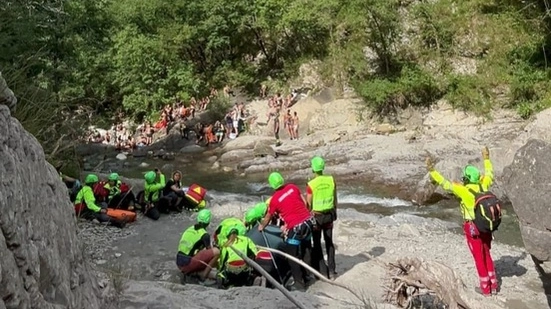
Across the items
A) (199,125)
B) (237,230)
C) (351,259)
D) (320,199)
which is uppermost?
(320,199)

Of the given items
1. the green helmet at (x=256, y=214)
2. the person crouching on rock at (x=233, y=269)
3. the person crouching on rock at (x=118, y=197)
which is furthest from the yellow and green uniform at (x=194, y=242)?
the person crouching on rock at (x=118, y=197)

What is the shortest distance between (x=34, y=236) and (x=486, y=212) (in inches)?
225

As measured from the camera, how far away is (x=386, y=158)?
22.1 meters

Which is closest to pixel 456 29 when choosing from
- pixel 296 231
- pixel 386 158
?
pixel 386 158

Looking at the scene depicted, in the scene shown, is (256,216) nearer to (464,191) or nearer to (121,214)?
(464,191)

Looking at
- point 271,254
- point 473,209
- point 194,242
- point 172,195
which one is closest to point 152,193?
point 172,195

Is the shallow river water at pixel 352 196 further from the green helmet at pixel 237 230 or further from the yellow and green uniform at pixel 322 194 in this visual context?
the green helmet at pixel 237 230

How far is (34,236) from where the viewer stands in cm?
377

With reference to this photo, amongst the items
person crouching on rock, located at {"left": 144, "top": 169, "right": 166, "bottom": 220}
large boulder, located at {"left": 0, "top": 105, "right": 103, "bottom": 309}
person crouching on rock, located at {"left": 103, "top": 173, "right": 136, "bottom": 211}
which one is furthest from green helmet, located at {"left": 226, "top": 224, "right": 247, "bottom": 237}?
person crouching on rock, located at {"left": 103, "top": 173, "right": 136, "bottom": 211}

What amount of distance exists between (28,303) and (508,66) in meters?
26.6

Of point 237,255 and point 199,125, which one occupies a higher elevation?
point 237,255

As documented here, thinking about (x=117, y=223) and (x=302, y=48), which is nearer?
(x=117, y=223)

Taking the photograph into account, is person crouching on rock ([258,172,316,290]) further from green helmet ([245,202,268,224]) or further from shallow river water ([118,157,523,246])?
shallow river water ([118,157,523,246])

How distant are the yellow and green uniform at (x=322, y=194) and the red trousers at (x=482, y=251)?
6.10 feet
